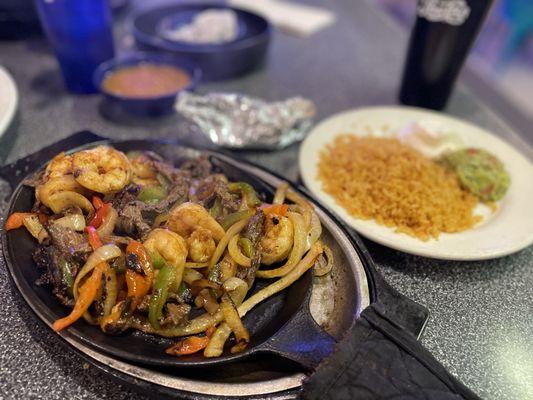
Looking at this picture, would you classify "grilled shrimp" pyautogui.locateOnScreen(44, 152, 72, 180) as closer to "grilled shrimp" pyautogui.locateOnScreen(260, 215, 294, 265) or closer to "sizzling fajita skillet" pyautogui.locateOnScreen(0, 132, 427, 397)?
"sizzling fajita skillet" pyautogui.locateOnScreen(0, 132, 427, 397)

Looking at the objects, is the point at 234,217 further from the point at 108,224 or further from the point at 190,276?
the point at 108,224

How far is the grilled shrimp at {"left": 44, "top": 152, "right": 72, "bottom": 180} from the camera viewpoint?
4.02 feet

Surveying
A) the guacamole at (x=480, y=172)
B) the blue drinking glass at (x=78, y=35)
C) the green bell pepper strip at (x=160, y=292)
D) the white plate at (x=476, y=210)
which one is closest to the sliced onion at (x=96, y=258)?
the green bell pepper strip at (x=160, y=292)

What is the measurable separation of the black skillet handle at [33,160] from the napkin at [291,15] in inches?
85.3

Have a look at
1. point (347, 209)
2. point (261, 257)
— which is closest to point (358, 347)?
point (261, 257)

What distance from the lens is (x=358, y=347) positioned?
0.91 m

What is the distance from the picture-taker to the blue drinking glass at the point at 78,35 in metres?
→ 2.02

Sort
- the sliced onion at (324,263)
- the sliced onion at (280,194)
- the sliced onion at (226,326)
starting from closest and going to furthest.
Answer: the sliced onion at (226,326)
the sliced onion at (324,263)
the sliced onion at (280,194)

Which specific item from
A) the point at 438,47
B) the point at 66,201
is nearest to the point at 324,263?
the point at 66,201

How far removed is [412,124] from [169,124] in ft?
3.89

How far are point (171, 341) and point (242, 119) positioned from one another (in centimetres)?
120

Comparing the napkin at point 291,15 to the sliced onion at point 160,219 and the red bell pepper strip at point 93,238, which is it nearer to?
the sliced onion at point 160,219

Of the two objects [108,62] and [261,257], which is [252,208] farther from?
[108,62]

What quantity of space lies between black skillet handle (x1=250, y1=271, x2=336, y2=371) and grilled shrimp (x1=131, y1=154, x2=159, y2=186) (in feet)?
2.05
